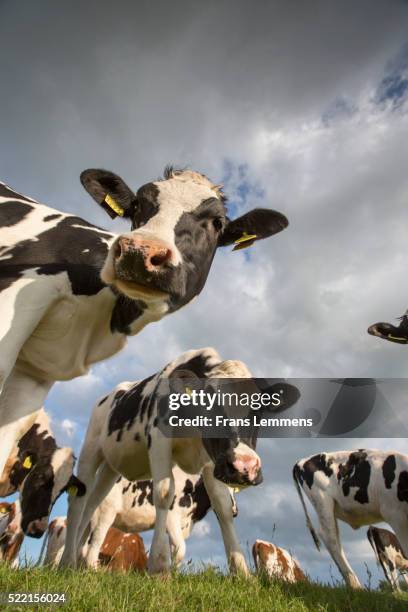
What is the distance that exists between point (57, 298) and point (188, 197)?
1.48 meters

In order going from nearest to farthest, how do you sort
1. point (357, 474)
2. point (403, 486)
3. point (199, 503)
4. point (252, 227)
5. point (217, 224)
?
point (217, 224), point (252, 227), point (199, 503), point (403, 486), point (357, 474)

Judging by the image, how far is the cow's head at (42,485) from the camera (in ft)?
26.3

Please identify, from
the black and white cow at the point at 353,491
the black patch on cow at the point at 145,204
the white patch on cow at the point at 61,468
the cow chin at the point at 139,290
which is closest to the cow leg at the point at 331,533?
the black and white cow at the point at 353,491

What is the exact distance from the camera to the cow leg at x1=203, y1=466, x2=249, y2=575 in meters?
6.18

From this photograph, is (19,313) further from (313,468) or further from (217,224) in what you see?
(313,468)

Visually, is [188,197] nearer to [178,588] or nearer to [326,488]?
[178,588]

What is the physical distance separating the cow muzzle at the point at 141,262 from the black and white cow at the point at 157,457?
110 inches

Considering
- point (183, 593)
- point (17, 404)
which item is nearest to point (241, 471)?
point (183, 593)

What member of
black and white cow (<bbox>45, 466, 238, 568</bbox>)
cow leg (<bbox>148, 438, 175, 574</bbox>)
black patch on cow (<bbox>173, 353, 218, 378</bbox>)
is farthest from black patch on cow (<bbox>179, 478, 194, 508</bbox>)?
cow leg (<bbox>148, 438, 175, 574</bbox>)

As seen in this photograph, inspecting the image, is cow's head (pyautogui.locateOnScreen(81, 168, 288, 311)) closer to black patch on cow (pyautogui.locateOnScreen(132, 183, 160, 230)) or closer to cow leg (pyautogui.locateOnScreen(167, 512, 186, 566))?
black patch on cow (pyautogui.locateOnScreen(132, 183, 160, 230))

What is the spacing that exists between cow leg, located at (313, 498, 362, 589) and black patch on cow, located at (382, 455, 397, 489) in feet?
6.25

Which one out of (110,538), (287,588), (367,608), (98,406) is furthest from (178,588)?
(110,538)

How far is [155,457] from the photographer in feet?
21.3

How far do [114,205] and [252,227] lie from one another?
148cm
